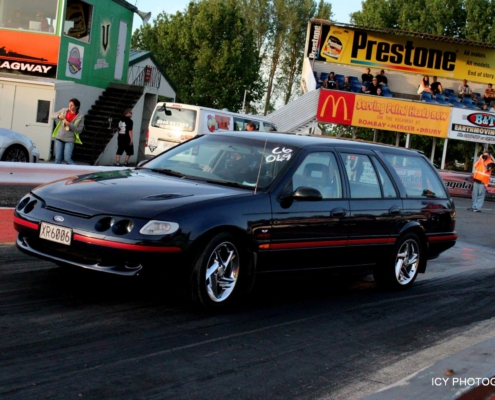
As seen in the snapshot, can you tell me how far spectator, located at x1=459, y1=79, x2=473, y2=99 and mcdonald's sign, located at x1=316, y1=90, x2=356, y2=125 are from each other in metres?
8.01

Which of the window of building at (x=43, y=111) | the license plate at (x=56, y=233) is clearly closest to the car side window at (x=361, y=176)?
the license plate at (x=56, y=233)

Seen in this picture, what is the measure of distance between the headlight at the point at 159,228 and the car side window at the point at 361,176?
7.69ft

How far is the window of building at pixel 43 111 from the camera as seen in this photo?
26.0m

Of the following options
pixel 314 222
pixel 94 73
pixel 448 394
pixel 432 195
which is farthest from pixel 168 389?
pixel 94 73

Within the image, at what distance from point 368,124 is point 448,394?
30.7m

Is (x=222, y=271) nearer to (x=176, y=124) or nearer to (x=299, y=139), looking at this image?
(x=299, y=139)

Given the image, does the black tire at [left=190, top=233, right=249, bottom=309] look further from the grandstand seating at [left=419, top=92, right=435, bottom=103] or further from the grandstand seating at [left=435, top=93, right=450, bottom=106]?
the grandstand seating at [left=435, top=93, right=450, bottom=106]

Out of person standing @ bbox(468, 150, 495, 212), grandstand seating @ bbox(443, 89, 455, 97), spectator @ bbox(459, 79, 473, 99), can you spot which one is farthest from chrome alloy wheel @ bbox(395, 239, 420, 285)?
grandstand seating @ bbox(443, 89, 455, 97)

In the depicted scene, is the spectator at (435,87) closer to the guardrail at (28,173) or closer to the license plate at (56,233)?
the guardrail at (28,173)

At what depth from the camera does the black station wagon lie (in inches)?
229

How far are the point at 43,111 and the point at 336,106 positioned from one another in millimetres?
13752

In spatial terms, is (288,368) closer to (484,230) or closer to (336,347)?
(336,347)

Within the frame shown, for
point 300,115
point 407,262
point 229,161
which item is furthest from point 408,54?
point 229,161

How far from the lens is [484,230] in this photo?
16.9m
